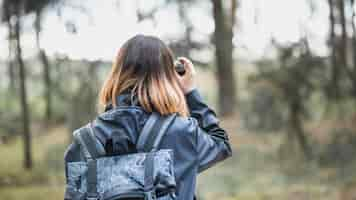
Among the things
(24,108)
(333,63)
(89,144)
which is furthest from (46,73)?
(89,144)

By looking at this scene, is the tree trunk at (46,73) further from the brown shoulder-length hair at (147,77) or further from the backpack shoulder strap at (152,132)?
the backpack shoulder strap at (152,132)

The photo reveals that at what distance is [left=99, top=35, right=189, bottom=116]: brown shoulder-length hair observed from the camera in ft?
4.10

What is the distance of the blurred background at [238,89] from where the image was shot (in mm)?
3820

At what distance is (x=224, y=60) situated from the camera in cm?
400

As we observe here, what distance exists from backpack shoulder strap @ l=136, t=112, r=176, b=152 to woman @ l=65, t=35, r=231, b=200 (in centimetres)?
1

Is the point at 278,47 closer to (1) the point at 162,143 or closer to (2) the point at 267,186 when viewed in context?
(2) the point at 267,186

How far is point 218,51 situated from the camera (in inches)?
155

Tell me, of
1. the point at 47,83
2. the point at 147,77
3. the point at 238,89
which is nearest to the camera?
the point at 147,77

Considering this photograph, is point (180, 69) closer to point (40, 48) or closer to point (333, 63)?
point (40, 48)

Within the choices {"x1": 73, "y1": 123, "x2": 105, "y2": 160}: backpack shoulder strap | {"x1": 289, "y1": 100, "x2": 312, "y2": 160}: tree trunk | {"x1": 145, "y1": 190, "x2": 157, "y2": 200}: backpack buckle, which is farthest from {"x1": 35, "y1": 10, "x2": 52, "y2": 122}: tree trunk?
{"x1": 145, "y1": 190, "x2": 157, "y2": 200}: backpack buckle

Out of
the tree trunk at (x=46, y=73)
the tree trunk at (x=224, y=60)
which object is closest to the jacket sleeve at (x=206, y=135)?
the tree trunk at (x=224, y=60)

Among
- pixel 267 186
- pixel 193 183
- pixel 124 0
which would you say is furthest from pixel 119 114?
pixel 267 186

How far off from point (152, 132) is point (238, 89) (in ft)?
9.68

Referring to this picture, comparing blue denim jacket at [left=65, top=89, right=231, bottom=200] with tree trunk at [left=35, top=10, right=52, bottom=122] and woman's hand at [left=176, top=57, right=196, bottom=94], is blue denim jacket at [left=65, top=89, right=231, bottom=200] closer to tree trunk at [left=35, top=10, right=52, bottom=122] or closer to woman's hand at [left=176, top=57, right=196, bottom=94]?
woman's hand at [left=176, top=57, right=196, bottom=94]
